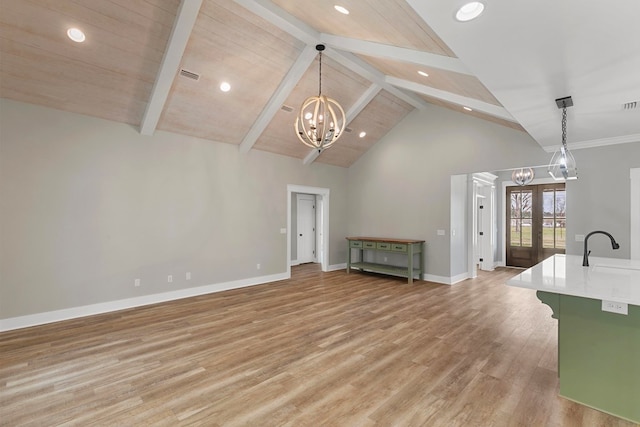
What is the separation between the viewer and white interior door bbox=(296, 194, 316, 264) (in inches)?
368

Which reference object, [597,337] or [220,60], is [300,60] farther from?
[597,337]

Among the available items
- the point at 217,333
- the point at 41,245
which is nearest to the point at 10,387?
the point at 217,333

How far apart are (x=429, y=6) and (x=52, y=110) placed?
4.96 m

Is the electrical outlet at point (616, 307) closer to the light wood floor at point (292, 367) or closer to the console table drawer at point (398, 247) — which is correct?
the light wood floor at point (292, 367)

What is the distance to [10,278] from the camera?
12.7ft

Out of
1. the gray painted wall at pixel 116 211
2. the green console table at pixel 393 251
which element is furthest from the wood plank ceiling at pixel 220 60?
the green console table at pixel 393 251

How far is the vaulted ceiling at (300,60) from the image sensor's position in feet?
6.56

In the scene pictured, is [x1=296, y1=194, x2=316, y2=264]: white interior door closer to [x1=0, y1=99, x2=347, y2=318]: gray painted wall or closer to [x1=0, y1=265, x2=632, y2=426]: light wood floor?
[x1=0, y1=99, x2=347, y2=318]: gray painted wall

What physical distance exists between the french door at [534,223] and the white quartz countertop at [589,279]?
542 cm

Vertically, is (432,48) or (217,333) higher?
(432,48)

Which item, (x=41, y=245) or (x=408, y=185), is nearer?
(x=41, y=245)

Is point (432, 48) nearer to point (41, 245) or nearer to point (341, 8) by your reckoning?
point (341, 8)

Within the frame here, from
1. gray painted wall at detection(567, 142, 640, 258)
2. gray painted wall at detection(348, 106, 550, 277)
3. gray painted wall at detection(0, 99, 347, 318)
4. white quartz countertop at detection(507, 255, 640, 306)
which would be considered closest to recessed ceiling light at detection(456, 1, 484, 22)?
white quartz countertop at detection(507, 255, 640, 306)

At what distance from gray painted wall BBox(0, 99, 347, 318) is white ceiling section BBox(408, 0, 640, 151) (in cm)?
471
